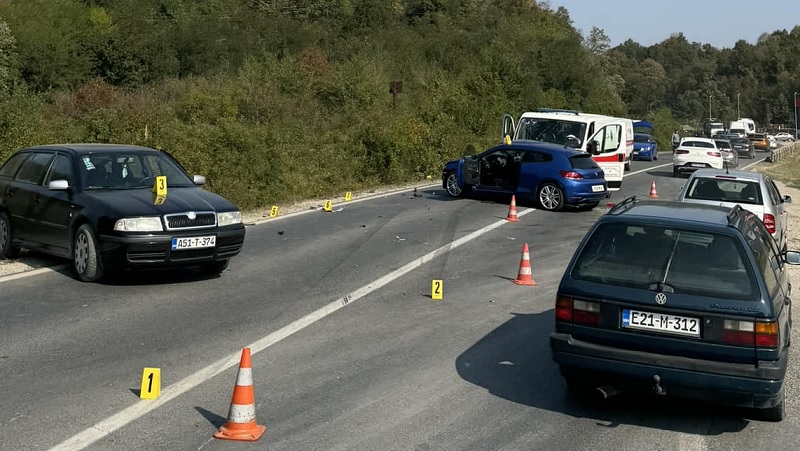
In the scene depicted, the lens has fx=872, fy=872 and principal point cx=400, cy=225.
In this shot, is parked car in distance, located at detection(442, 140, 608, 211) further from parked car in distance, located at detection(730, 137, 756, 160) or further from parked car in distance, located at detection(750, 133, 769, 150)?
parked car in distance, located at detection(750, 133, 769, 150)

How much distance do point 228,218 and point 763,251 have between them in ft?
21.6

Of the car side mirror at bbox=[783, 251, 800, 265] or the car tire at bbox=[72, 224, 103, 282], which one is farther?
the car tire at bbox=[72, 224, 103, 282]

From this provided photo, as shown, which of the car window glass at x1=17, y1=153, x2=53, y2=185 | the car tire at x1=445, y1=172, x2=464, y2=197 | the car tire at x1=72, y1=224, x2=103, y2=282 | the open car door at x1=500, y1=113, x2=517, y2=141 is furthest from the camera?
the open car door at x1=500, y1=113, x2=517, y2=141

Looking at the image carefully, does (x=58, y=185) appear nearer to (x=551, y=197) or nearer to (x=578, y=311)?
(x=578, y=311)

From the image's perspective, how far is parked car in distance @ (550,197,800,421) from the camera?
231 inches

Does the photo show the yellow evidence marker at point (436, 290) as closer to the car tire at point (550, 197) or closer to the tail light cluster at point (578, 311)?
the tail light cluster at point (578, 311)

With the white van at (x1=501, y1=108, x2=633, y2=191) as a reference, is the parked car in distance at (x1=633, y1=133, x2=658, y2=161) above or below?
below

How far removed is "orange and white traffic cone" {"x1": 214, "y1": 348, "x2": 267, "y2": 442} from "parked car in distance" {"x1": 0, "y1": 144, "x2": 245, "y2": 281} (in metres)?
4.81

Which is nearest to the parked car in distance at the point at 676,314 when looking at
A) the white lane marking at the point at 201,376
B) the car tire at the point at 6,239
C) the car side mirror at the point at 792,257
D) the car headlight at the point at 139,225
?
the car side mirror at the point at 792,257

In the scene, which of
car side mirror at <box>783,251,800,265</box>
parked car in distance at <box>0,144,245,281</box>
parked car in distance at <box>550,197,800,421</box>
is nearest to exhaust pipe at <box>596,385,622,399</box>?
parked car in distance at <box>550,197,800,421</box>

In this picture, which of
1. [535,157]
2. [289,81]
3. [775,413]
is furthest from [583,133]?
[289,81]

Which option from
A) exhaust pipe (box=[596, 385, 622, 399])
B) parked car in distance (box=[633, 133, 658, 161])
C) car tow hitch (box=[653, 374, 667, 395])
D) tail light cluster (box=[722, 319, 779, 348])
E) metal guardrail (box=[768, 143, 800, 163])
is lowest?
metal guardrail (box=[768, 143, 800, 163])

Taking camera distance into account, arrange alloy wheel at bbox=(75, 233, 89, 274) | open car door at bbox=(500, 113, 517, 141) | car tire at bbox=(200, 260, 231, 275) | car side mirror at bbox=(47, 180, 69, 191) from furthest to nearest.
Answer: open car door at bbox=(500, 113, 517, 141) → car tire at bbox=(200, 260, 231, 275) → car side mirror at bbox=(47, 180, 69, 191) → alloy wheel at bbox=(75, 233, 89, 274)

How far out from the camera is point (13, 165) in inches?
484
